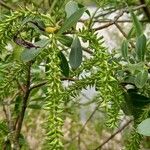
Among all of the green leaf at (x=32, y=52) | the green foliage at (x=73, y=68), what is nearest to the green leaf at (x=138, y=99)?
the green foliage at (x=73, y=68)

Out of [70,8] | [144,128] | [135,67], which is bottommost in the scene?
[144,128]

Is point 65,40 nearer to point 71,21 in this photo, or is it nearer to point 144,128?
point 71,21

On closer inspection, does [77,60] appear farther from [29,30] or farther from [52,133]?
[52,133]

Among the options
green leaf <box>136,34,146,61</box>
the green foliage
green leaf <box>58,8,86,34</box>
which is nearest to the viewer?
the green foliage

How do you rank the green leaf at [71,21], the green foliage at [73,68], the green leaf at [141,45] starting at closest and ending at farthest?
the green foliage at [73,68]
the green leaf at [71,21]
the green leaf at [141,45]

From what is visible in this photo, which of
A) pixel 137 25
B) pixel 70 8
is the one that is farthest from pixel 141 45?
pixel 70 8

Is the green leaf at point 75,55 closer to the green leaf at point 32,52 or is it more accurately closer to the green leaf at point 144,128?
the green leaf at point 32,52

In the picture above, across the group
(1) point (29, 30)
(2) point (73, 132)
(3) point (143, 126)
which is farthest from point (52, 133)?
(2) point (73, 132)

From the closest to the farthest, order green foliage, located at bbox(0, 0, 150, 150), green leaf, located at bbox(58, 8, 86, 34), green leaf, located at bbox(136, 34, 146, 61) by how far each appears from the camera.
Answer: green foliage, located at bbox(0, 0, 150, 150)
green leaf, located at bbox(58, 8, 86, 34)
green leaf, located at bbox(136, 34, 146, 61)

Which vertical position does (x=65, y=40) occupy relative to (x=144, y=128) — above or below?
above

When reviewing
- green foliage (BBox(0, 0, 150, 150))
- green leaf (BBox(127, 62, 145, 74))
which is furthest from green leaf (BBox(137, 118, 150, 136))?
green leaf (BBox(127, 62, 145, 74))

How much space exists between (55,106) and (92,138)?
117 inches

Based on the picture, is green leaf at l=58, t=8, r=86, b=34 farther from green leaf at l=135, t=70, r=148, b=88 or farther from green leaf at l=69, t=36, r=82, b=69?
green leaf at l=135, t=70, r=148, b=88

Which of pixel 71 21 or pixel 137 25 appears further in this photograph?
pixel 137 25
